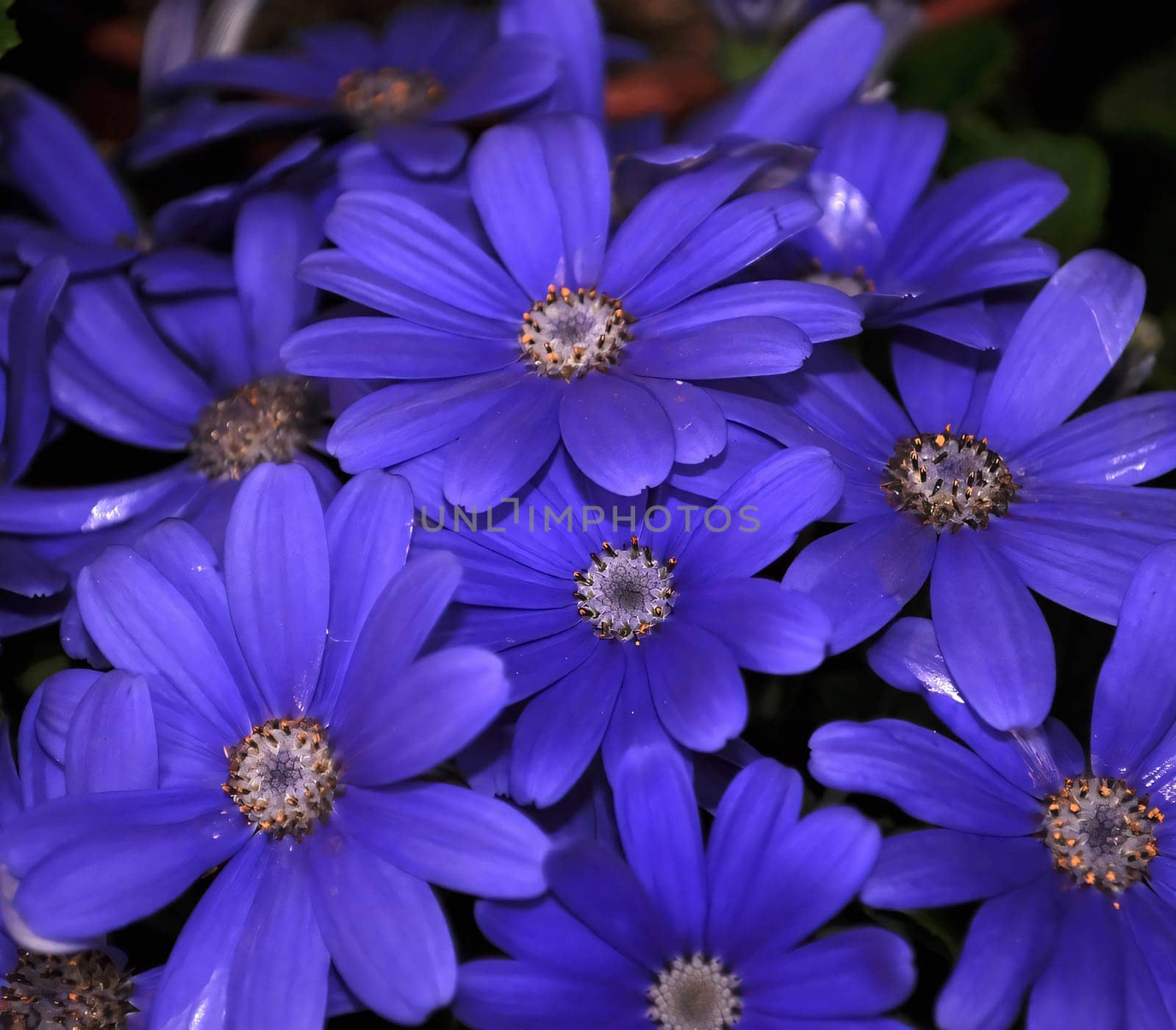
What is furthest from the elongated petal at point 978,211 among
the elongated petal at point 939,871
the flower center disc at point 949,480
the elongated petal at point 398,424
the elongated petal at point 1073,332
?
the elongated petal at point 939,871

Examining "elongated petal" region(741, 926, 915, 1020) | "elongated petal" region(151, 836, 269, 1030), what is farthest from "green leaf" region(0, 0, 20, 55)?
"elongated petal" region(741, 926, 915, 1020)

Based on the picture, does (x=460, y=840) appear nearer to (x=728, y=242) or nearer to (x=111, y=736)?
(x=111, y=736)

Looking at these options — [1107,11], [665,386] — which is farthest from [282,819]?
[1107,11]

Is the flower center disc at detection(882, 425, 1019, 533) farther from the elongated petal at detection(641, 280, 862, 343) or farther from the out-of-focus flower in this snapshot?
the out-of-focus flower

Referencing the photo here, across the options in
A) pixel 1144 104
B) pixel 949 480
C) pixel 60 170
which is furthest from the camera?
pixel 1144 104

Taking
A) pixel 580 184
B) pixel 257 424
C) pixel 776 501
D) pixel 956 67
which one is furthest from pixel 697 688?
pixel 956 67

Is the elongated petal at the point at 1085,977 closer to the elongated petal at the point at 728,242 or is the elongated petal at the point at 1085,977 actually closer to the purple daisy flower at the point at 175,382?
the elongated petal at the point at 728,242
